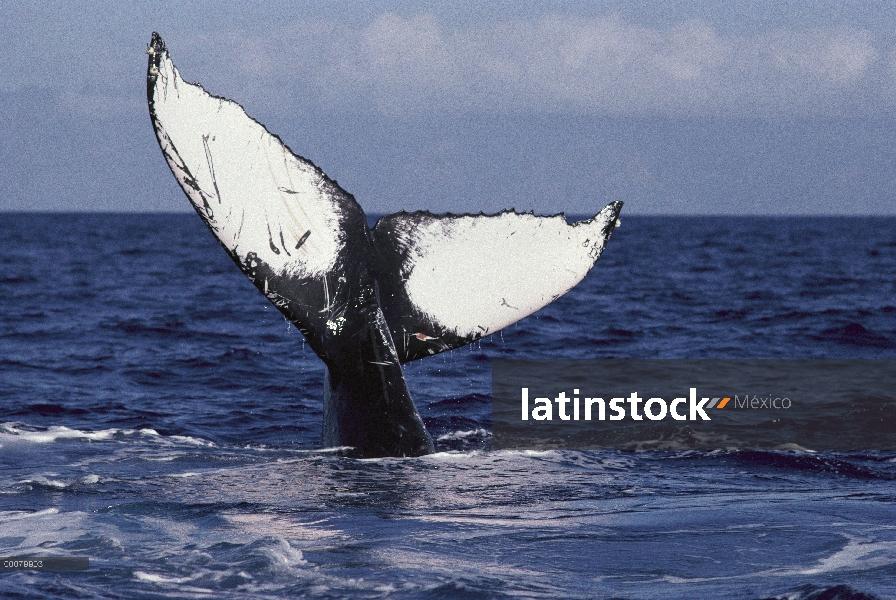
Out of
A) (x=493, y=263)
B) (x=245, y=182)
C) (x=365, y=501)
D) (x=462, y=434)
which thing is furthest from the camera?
(x=462, y=434)

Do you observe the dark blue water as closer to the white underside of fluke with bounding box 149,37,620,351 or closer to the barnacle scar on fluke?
the barnacle scar on fluke

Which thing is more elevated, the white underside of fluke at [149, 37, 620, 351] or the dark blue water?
the white underside of fluke at [149, 37, 620, 351]

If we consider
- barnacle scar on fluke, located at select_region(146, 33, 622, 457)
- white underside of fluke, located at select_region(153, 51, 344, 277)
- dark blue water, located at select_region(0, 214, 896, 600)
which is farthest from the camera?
barnacle scar on fluke, located at select_region(146, 33, 622, 457)

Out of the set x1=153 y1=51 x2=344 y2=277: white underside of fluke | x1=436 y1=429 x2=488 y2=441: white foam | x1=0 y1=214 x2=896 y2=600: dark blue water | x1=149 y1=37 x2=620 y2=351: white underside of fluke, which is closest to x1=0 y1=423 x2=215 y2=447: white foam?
x1=0 y1=214 x2=896 y2=600: dark blue water

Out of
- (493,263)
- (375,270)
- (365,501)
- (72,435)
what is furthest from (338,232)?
(72,435)

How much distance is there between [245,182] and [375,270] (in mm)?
1088

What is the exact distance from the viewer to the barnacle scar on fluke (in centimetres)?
609

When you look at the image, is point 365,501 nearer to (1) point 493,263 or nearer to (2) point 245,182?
(1) point 493,263

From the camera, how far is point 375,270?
6.70 m

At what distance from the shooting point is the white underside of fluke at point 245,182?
18.7 ft

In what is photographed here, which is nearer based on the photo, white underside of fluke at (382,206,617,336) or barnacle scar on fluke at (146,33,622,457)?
barnacle scar on fluke at (146,33,622,457)

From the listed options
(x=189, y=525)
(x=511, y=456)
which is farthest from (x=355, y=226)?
(x=511, y=456)

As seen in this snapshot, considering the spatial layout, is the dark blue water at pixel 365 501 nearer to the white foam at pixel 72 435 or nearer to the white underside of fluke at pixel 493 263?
the white foam at pixel 72 435

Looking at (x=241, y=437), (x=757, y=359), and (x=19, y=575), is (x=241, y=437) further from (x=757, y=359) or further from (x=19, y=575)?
(x=757, y=359)
